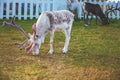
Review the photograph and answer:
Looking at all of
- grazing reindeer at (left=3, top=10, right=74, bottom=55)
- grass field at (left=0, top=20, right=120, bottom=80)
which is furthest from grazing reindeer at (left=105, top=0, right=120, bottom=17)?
grazing reindeer at (left=3, top=10, right=74, bottom=55)

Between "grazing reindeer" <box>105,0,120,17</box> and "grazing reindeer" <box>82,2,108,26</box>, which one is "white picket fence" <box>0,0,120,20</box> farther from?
"grazing reindeer" <box>82,2,108,26</box>

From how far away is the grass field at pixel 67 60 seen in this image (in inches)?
360

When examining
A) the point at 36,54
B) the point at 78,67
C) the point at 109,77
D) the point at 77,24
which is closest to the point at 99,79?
Answer: the point at 109,77

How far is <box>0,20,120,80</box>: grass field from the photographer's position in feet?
30.0

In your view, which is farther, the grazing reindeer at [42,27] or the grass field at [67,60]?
the grazing reindeer at [42,27]

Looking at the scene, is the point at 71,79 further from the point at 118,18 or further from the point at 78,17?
the point at 118,18

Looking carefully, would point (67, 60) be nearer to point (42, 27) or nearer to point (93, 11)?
point (42, 27)

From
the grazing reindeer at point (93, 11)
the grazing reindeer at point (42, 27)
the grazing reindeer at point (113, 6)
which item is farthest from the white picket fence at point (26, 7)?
the grazing reindeer at point (42, 27)

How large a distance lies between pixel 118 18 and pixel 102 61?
36.2 ft

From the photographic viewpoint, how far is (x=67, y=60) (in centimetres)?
1075

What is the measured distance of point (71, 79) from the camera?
882 cm

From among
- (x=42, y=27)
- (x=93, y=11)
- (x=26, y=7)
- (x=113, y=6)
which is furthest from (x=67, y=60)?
(x=113, y=6)

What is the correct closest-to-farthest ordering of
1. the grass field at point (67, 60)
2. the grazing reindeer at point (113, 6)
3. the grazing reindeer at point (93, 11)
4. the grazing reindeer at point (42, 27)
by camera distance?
1. the grass field at point (67, 60)
2. the grazing reindeer at point (42, 27)
3. the grazing reindeer at point (93, 11)
4. the grazing reindeer at point (113, 6)

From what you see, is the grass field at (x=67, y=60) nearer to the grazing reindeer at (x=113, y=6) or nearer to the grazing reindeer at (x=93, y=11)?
the grazing reindeer at (x=93, y=11)
